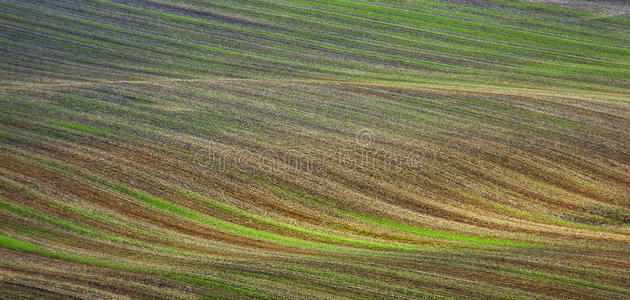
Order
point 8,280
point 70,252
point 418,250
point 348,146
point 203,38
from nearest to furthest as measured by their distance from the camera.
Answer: point 8,280 < point 70,252 < point 418,250 < point 348,146 < point 203,38

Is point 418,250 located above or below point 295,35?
below

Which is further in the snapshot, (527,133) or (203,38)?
(203,38)

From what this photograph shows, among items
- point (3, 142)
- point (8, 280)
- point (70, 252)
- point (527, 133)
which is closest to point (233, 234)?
point (70, 252)

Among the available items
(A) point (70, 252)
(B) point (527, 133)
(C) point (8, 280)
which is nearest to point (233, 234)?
(A) point (70, 252)

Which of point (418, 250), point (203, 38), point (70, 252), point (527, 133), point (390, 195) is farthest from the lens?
point (203, 38)

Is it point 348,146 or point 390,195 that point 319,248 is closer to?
point 390,195

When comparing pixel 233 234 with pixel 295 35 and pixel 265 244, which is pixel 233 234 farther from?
pixel 295 35
